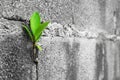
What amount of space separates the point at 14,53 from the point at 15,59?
2 cm

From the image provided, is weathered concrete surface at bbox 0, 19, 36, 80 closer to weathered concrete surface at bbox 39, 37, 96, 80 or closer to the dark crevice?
weathered concrete surface at bbox 39, 37, 96, 80

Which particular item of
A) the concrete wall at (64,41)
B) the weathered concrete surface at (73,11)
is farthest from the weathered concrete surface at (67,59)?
the weathered concrete surface at (73,11)

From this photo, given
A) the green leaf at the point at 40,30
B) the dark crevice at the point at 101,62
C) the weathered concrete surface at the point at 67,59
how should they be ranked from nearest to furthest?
the green leaf at the point at 40,30 → the weathered concrete surface at the point at 67,59 → the dark crevice at the point at 101,62

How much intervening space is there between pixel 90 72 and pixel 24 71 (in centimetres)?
65

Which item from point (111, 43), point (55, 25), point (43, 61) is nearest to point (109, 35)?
point (111, 43)

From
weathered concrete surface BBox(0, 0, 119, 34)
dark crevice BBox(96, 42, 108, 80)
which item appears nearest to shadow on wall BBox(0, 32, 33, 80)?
weathered concrete surface BBox(0, 0, 119, 34)

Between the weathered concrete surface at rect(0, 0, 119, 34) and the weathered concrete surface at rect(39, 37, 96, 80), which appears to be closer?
the weathered concrete surface at rect(0, 0, 119, 34)

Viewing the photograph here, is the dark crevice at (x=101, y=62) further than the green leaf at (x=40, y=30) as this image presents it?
Yes

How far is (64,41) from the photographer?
1.22 metres

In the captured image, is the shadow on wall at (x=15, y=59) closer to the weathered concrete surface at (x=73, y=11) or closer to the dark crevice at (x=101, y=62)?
the weathered concrete surface at (x=73, y=11)

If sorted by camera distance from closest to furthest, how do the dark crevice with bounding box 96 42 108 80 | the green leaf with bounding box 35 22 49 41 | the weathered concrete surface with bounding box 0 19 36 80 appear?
the weathered concrete surface with bounding box 0 19 36 80 < the green leaf with bounding box 35 22 49 41 < the dark crevice with bounding box 96 42 108 80

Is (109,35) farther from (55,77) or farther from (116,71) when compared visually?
(55,77)

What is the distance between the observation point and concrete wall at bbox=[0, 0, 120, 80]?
35.7 inches

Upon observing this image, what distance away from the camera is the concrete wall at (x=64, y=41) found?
907 millimetres
